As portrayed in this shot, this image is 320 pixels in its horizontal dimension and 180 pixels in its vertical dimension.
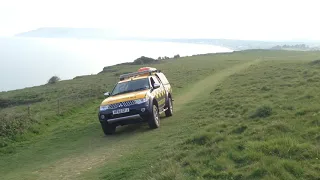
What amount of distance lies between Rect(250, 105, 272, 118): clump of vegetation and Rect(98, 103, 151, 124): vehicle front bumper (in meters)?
3.49

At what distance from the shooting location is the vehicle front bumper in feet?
39.0

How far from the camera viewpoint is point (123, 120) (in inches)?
469

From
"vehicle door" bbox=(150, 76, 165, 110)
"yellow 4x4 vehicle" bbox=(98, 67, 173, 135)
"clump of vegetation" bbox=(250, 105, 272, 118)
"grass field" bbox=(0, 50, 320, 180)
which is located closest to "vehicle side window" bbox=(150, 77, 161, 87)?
"vehicle door" bbox=(150, 76, 165, 110)

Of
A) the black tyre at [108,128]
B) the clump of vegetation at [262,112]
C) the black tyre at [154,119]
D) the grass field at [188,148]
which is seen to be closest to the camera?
the grass field at [188,148]

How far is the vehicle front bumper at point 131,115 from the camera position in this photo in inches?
468

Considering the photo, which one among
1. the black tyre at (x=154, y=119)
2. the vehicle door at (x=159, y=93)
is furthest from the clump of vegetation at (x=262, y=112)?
the vehicle door at (x=159, y=93)

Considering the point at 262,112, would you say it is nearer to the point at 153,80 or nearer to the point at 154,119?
the point at 154,119

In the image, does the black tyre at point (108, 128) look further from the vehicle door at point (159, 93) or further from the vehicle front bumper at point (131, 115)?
the vehicle door at point (159, 93)

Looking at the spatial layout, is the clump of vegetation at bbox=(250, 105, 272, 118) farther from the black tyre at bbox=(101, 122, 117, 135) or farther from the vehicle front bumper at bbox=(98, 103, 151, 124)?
Answer: the black tyre at bbox=(101, 122, 117, 135)

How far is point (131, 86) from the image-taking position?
1379 cm

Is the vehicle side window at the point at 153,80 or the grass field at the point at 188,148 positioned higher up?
the vehicle side window at the point at 153,80

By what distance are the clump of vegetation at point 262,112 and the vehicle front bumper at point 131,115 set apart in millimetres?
3486

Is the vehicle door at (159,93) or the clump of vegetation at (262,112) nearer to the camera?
the clump of vegetation at (262,112)

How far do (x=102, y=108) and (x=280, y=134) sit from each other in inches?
248
